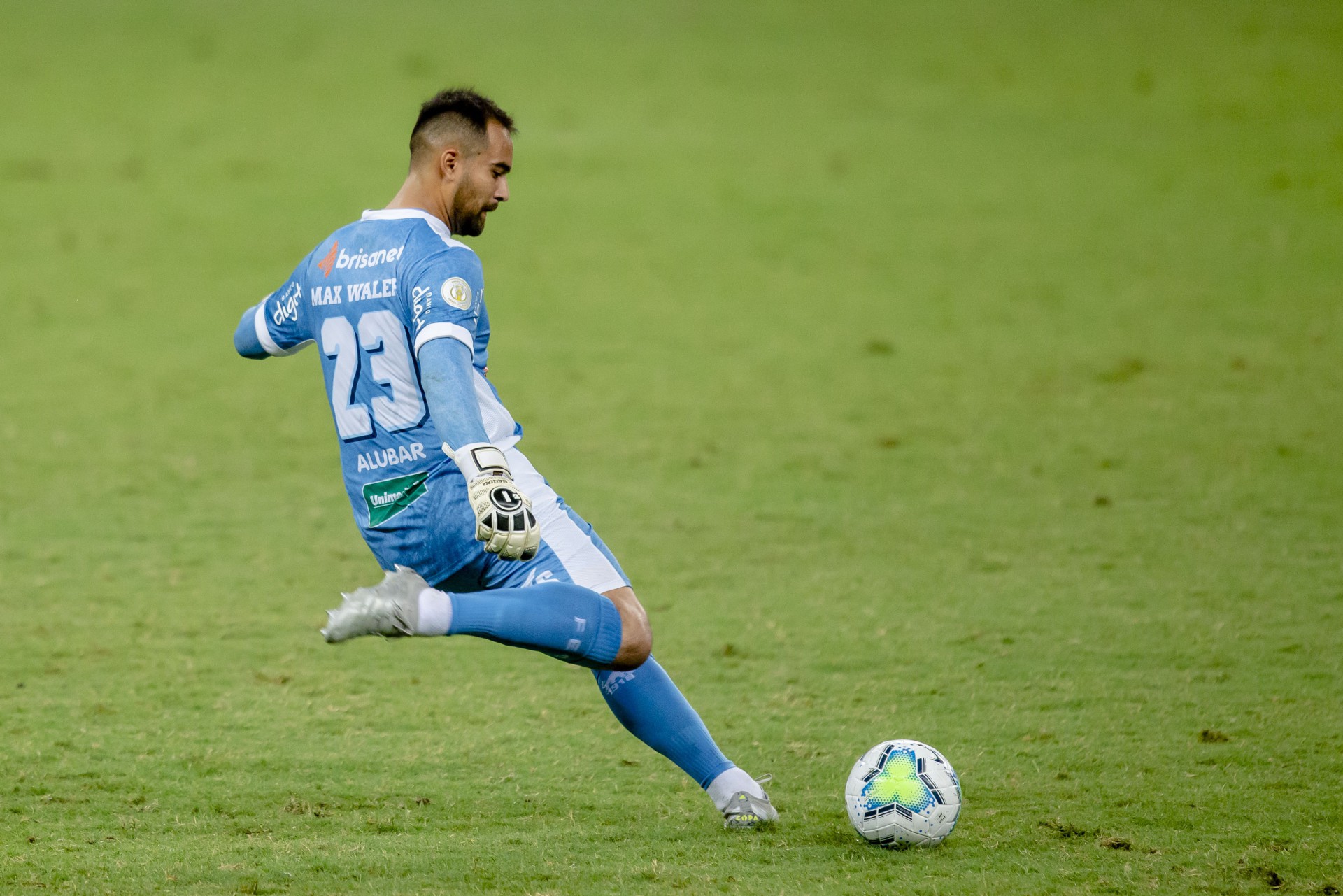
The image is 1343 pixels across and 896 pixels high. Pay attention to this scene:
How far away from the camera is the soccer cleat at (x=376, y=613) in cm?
339

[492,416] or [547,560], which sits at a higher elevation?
[492,416]

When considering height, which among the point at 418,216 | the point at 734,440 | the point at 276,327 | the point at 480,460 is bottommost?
the point at 480,460

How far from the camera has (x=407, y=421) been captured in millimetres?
3842

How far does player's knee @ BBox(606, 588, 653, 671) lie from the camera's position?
3742 millimetres

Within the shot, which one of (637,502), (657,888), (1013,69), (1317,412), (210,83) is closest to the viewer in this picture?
(657,888)

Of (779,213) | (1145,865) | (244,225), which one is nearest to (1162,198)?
(779,213)

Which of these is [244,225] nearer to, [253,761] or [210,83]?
[210,83]

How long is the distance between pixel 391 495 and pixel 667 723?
38.2 inches

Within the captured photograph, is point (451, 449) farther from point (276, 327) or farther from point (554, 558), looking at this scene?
point (276, 327)

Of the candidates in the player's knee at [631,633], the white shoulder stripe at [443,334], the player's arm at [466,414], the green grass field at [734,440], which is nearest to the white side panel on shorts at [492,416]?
the player's arm at [466,414]

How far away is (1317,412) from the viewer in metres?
9.65

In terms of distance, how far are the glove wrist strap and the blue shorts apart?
12.3 inches

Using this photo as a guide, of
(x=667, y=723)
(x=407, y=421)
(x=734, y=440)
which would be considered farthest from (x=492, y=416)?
(x=734, y=440)

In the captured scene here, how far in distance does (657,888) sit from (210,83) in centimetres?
1591
